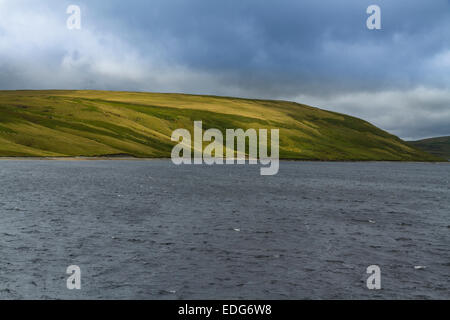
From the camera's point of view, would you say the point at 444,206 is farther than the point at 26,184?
No

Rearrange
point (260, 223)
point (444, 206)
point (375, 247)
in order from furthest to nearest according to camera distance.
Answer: point (444, 206), point (260, 223), point (375, 247)

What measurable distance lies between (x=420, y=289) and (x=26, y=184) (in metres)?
82.2

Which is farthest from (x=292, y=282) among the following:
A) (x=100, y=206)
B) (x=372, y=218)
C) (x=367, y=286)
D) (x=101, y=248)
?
(x=100, y=206)

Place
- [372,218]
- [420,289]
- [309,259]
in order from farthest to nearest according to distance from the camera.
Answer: [372,218]
[309,259]
[420,289]

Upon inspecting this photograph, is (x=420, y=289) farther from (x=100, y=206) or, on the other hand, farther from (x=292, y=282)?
(x=100, y=206)

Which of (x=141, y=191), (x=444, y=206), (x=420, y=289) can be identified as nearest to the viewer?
(x=420, y=289)

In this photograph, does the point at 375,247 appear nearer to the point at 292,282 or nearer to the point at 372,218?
the point at 292,282

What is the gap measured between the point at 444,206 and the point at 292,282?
55.5 meters

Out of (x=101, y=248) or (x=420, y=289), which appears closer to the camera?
(x=420, y=289)

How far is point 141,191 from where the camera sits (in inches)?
3246

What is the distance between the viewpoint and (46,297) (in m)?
23.7
